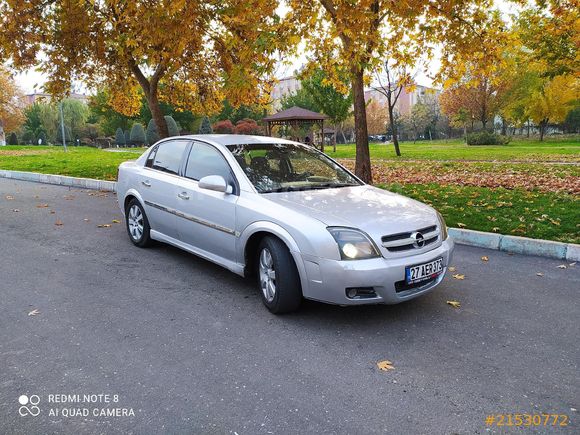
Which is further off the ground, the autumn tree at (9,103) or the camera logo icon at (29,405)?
the autumn tree at (9,103)

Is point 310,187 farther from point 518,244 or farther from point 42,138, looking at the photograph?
point 42,138

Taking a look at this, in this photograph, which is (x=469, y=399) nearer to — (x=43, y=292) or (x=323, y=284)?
(x=323, y=284)

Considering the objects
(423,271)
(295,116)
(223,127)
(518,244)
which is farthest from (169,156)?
(223,127)

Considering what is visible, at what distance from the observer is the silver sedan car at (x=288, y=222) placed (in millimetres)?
3477

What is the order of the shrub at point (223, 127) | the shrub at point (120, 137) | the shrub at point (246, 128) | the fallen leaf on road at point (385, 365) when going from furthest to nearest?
the shrub at point (120, 137), the shrub at point (223, 127), the shrub at point (246, 128), the fallen leaf on road at point (385, 365)

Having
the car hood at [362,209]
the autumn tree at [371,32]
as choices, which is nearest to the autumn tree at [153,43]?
the autumn tree at [371,32]

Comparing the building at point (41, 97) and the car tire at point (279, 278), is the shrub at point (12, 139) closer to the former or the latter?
the building at point (41, 97)

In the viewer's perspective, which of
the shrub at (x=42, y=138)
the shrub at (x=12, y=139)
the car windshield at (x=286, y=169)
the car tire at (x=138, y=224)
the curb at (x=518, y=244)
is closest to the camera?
the car windshield at (x=286, y=169)

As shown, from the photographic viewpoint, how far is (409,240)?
11.8ft

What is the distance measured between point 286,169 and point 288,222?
1197 mm

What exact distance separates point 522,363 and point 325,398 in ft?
4.72

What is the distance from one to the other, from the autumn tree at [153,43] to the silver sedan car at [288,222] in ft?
10.9

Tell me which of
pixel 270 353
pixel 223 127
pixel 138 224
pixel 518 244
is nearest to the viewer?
pixel 270 353

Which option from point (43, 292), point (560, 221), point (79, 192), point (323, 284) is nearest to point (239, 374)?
point (323, 284)
